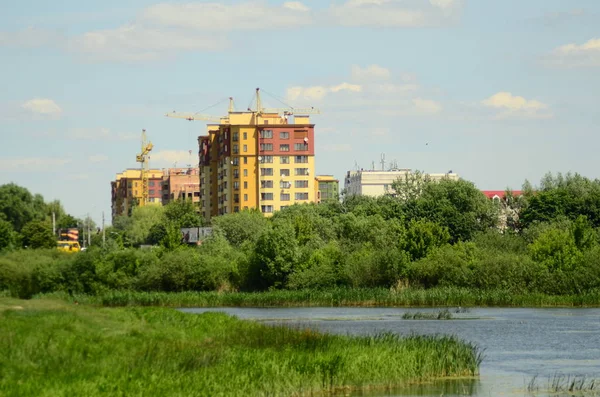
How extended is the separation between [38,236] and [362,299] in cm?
5879

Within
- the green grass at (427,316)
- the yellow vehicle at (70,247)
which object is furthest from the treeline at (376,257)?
the yellow vehicle at (70,247)

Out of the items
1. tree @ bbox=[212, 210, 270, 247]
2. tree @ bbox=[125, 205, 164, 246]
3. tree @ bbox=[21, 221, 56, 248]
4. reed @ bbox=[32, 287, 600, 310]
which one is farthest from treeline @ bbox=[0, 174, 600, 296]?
tree @ bbox=[125, 205, 164, 246]

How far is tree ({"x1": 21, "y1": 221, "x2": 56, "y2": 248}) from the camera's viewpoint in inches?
5103

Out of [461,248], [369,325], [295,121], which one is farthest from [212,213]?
[369,325]

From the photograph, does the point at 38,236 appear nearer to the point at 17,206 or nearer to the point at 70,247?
the point at 70,247

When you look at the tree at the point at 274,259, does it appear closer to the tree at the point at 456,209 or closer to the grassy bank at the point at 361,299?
the grassy bank at the point at 361,299

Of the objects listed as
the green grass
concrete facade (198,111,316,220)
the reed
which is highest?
concrete facade (198,111,316,220)

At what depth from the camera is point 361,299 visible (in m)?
84.2

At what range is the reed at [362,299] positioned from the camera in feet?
258

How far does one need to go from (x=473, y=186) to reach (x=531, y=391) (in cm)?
10080

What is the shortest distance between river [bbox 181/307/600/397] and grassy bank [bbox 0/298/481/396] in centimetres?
120

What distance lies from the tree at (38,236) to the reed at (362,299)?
152 ft

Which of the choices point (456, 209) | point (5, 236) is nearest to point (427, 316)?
point (456, 209)

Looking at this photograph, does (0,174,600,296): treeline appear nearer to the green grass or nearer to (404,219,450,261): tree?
(404,219,450,261): tree
